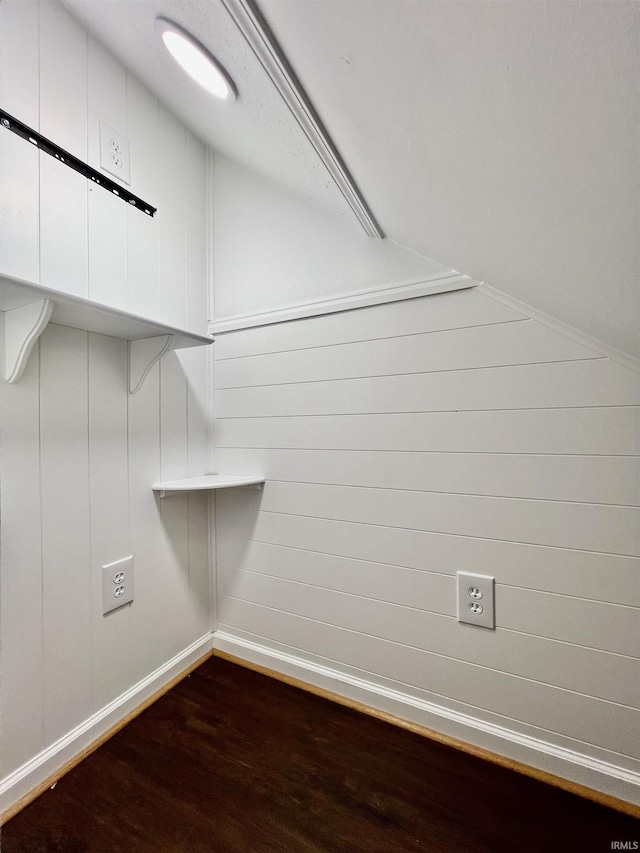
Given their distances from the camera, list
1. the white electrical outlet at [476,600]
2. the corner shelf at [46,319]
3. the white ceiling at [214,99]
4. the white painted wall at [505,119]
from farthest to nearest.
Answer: the white electrical outlet at [476,600] < the corner shelf at [46,319] < the white ceiling at [214,99] < the white painted wall at [505,119]

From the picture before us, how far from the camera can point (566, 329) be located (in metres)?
0.92

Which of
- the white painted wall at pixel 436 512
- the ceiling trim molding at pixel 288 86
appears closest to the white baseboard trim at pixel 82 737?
the white painted wall at pixel 436 512

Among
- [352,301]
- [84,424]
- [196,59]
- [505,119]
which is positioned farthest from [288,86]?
[84,424]

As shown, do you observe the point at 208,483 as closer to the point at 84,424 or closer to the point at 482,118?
the point at 84,424

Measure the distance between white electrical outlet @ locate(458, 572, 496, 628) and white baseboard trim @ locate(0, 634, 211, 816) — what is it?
40.2 inches

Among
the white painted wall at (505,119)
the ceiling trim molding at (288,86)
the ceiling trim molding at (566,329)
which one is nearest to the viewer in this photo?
the white painted wall at (505,119)

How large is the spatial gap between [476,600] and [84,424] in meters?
1.24

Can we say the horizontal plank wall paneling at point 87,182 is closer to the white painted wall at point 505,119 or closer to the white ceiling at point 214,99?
the white ceiling at point 214,99

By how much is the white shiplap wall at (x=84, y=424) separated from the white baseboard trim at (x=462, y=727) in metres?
0.40

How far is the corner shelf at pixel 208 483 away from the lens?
118cm

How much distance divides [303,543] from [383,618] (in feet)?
1.17

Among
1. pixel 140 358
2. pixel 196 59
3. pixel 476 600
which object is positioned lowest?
pixel 476 600

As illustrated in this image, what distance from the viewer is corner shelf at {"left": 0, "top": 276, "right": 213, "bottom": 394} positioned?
76 cm

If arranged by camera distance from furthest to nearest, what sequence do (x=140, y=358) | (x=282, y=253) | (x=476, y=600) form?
(x=282, y=253) < (x=140, y=358) < (x=476, y=600)
